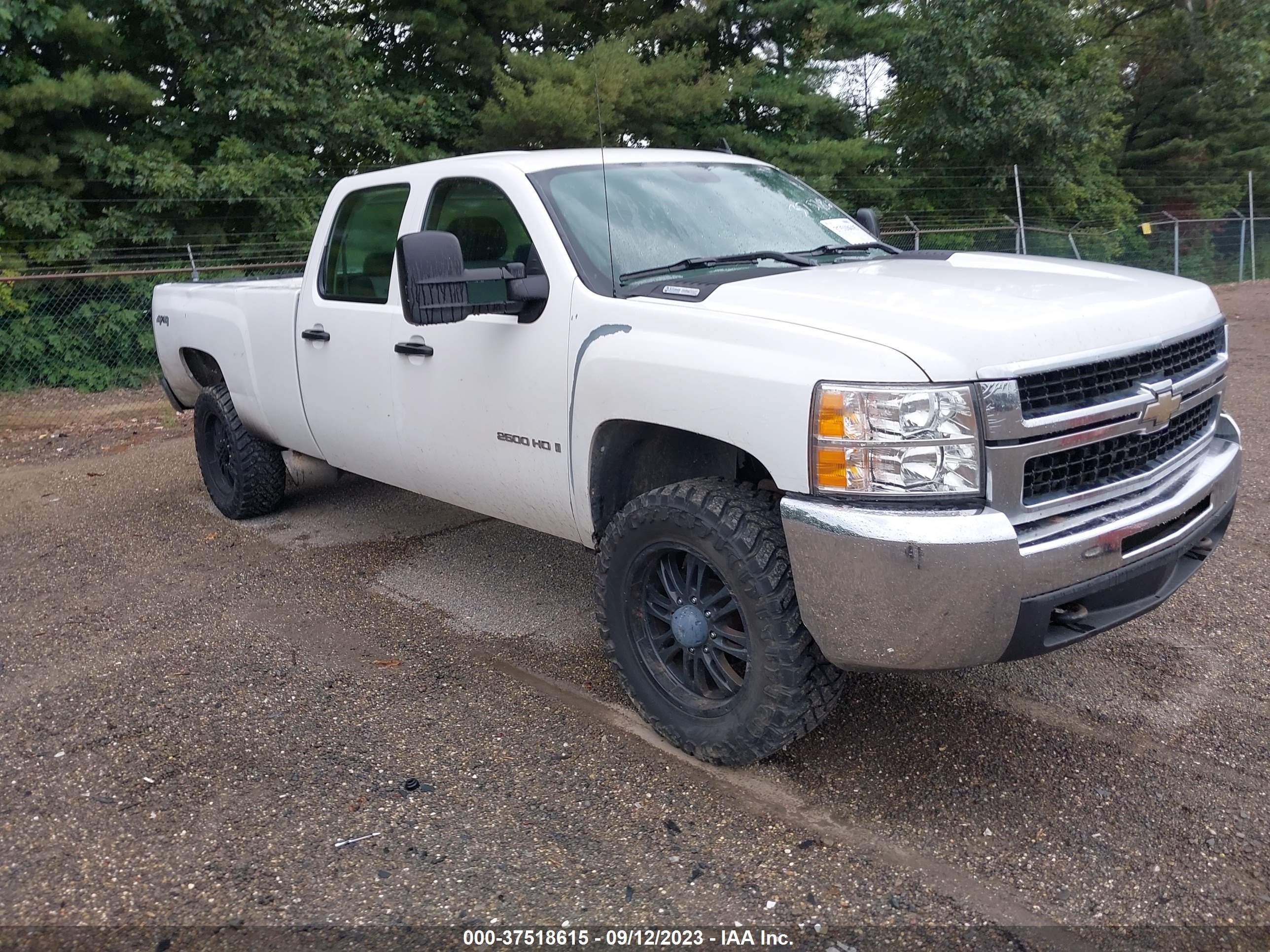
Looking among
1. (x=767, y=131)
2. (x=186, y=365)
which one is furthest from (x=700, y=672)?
(x=767, y=131)

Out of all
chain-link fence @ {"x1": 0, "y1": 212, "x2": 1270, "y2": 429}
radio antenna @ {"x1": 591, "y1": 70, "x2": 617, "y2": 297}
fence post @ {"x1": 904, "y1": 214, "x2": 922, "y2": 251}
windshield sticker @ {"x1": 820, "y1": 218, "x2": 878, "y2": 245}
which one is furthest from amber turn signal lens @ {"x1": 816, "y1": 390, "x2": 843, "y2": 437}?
fence post @ {"x1": 904, "y1": 214, "x2": 922, "y2": 251}

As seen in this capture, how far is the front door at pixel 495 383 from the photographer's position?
155 inches

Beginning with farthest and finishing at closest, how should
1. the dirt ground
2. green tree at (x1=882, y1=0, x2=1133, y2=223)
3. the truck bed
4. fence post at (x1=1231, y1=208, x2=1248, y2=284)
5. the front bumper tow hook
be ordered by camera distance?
fence post at (x1=1231, y1=208, x2=1248, y2=284) < green tree at (x1=882, y1=0, x2=1133, y2=223) < the dirt ground < the truck bed < the front bumper tow hook

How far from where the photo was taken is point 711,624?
3.44m

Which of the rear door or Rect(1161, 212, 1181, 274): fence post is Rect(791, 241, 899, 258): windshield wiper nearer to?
the rear door

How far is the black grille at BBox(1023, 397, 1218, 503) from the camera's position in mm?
2998

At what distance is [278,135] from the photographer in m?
14.6

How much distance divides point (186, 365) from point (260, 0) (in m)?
9.07

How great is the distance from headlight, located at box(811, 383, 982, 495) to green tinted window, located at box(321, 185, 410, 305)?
2.59 meters

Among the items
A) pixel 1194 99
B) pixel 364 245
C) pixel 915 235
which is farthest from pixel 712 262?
pixel 1194 99

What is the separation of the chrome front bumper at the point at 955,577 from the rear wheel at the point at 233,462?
4.19 m

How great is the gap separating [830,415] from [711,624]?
0.86 meters

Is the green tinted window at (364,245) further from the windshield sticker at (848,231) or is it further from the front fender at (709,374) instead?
the windshield sticker at (848,231)

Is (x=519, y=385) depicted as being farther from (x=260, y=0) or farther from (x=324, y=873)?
(x=260, y=0)
